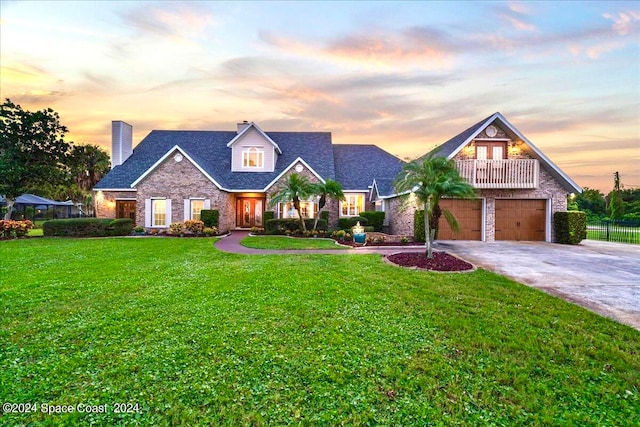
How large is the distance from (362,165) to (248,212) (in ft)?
35.2

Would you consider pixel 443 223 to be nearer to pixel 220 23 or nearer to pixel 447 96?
pixel 447 96

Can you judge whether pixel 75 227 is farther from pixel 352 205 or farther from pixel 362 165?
pixel 362 165

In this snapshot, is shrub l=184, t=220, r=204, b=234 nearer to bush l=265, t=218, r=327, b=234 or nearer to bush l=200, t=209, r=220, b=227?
bush l=200, t=209, r=220, b=227

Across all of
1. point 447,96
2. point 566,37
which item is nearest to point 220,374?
point 566,37

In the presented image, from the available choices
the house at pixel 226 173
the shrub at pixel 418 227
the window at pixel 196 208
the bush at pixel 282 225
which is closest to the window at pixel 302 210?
the house at pixel 226 173

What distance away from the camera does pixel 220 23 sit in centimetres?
1392

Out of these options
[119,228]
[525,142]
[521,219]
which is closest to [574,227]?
[521,219]

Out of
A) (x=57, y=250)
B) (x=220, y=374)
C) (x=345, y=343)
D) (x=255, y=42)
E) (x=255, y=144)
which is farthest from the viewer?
(x=255, y=144)

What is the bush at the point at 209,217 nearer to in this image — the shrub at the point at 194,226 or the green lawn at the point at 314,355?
the shrub at the point at 194,226

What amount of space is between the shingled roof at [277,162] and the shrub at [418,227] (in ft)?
23.4

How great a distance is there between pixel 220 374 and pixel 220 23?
15976 mm

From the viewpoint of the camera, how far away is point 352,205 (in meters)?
22.5

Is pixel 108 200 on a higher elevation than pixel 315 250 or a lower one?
higher

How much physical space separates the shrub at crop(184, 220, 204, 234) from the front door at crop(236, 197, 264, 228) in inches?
193
